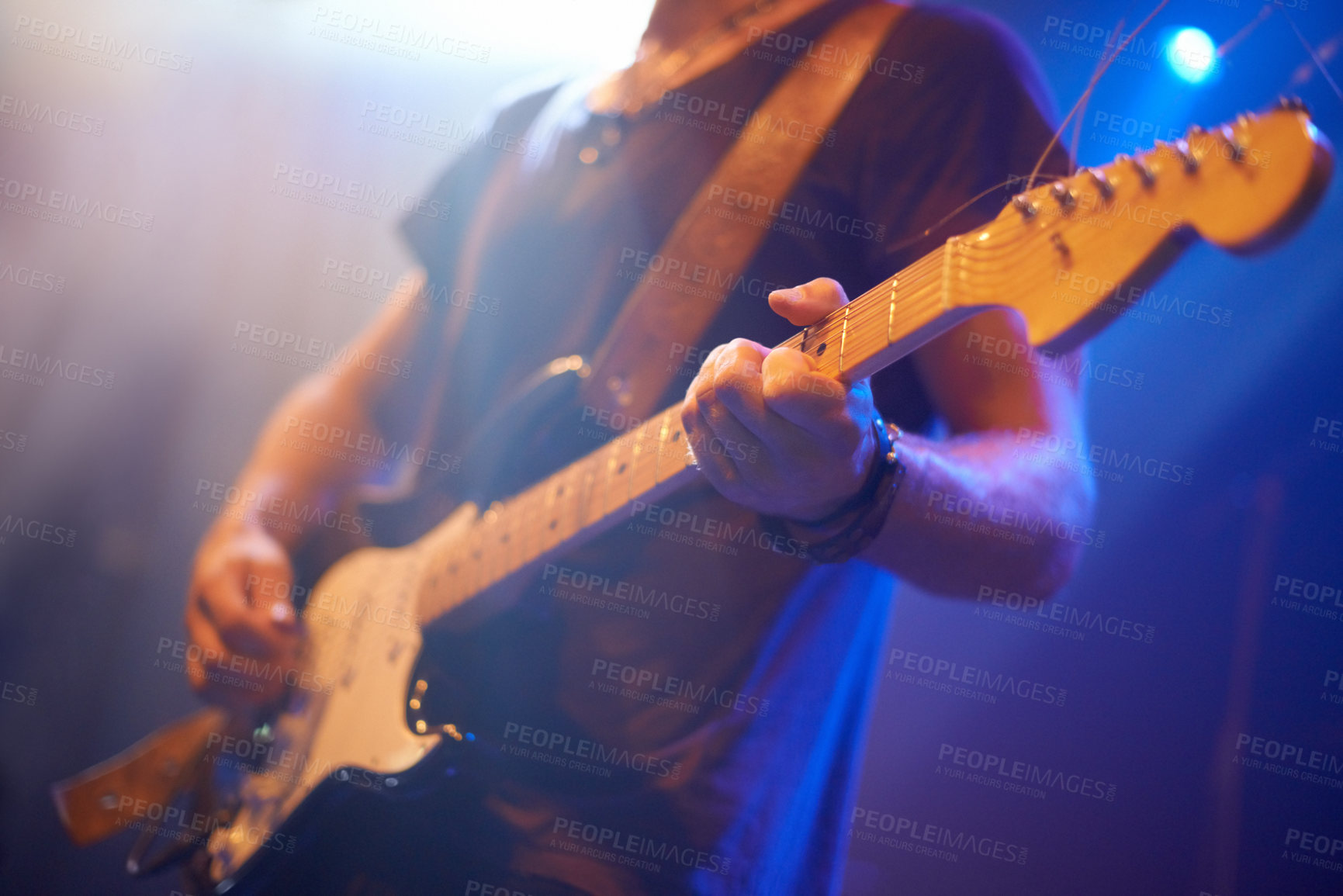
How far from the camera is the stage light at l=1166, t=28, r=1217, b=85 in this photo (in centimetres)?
130

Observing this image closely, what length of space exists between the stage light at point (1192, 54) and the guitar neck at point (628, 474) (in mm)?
1046

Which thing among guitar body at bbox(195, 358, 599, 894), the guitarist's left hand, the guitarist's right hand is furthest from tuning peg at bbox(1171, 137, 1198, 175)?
the guitarist's right hand

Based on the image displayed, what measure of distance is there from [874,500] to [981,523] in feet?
0.48

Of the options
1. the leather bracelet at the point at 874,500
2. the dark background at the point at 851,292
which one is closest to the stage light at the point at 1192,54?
the dark background at the point at 851,292

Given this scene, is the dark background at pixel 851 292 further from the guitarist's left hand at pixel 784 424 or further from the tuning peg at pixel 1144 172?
the guitarist's left hand at pixel 784 424

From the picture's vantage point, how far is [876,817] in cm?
150

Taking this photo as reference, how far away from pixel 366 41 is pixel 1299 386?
103 inches

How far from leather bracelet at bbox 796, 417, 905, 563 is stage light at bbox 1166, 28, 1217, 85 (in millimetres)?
1117

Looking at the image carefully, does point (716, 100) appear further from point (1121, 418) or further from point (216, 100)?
point (216, 100)

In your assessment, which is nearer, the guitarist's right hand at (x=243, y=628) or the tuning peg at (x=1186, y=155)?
the tuning peg at (x=1186, y=155)

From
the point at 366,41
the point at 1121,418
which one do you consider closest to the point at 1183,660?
the point at 1121,418

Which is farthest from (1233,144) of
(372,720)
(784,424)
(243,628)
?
(243,628)

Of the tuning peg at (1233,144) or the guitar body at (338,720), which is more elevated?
the tuning peg at (1233,144)

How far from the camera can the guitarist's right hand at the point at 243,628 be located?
1347 mm
